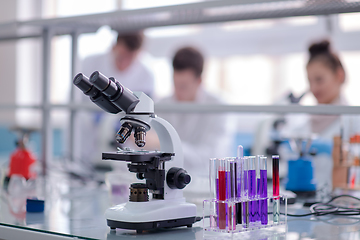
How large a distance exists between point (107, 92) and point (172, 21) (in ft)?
3.07

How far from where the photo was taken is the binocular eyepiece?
87 centimetres

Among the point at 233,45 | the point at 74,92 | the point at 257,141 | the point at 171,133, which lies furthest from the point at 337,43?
the point at 171,133

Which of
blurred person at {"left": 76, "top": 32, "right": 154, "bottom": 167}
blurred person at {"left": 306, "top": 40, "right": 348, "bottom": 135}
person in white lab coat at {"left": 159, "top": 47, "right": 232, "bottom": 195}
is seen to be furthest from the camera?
blurred person at {"left": 76, "top": 32, "right": 154, "bottom": 167}

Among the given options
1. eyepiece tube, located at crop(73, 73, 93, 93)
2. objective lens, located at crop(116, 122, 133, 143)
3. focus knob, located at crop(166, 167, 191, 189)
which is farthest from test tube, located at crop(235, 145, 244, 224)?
eyepiece tube, located at crop(73, 73, 93, 93)

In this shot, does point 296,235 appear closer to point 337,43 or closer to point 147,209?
point 147,209

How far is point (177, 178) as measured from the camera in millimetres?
988

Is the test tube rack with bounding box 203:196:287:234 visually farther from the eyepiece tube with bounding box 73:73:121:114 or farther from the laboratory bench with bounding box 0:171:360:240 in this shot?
the eyepiece tube with bounding box 73:73:121:114

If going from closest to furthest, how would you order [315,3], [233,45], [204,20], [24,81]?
[315,3], [204,20], [233,45], [24,81]

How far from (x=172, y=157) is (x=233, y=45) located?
303 centimetres

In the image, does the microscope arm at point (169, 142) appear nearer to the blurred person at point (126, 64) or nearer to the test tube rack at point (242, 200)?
the test tube rack at point (242, 200)

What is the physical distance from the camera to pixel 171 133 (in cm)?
104

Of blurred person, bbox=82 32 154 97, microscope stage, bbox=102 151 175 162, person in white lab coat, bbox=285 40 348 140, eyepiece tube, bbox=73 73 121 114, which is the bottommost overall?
microscope stage, bbox=102 151 175 162

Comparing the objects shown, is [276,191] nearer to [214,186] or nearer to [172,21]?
→ [214,186]

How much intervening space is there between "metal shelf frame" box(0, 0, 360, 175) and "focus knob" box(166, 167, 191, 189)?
45 centimetres
